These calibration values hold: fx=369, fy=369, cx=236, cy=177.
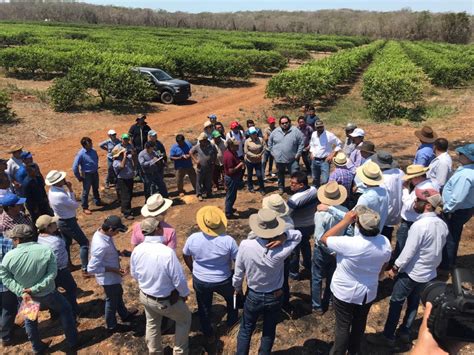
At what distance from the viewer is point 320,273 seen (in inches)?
177

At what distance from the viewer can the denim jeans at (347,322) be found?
11.7ft

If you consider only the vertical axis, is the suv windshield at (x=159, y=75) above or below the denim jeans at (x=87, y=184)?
above

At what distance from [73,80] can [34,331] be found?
13.9 m

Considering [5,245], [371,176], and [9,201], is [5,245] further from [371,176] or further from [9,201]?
[371,176]

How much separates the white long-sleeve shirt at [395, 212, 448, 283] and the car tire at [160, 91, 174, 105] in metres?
16.1

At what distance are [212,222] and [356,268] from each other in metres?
1.46

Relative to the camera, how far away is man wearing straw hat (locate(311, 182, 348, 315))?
4133mm

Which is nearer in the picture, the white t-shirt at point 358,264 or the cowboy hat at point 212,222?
the white t-shirt at point 358,264

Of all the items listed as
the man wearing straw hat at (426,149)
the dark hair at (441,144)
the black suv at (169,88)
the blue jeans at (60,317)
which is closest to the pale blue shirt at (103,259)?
the blue jeans at (60,317)

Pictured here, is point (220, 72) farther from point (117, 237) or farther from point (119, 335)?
point (119, 335)

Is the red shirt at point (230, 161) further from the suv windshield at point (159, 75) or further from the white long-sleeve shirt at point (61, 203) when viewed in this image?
the suv windshield at point (159, 75)

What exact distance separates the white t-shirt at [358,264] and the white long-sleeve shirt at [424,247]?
48cm

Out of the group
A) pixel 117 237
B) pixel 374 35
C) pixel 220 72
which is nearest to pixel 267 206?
pixel 117 237

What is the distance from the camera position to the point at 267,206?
4207 mm
